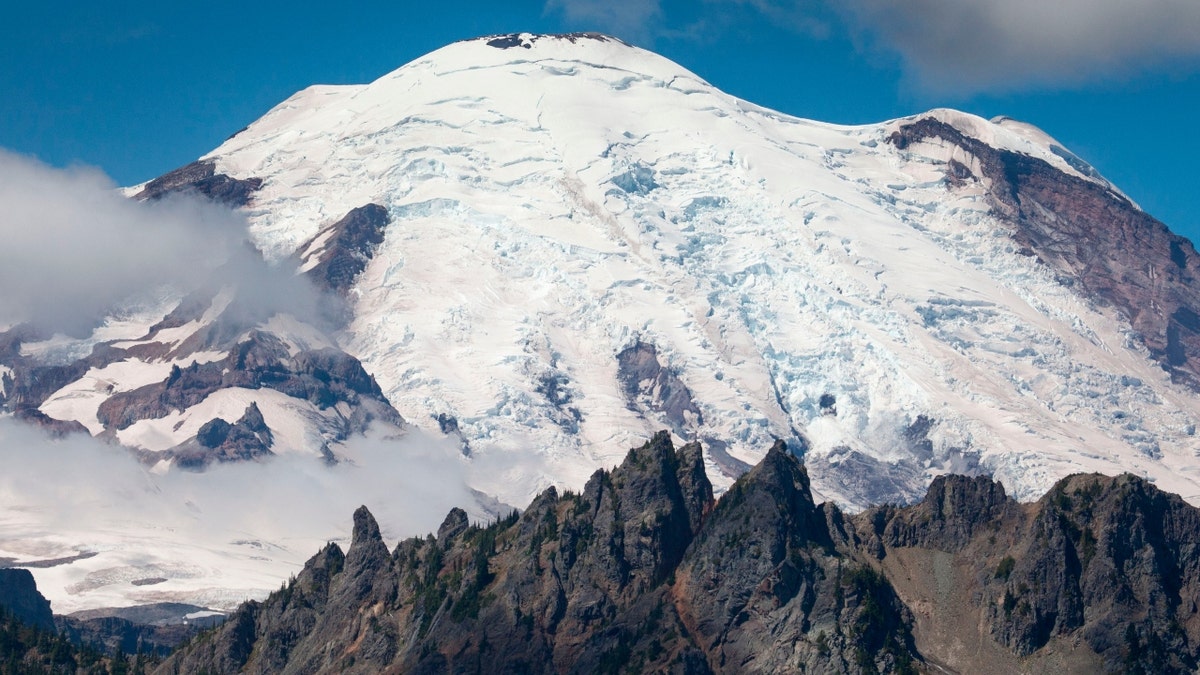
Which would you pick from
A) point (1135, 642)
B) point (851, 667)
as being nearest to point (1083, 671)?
point (1135, 642)

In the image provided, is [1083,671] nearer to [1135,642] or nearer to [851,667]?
[1135,642]

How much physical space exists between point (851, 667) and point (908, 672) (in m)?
4.73

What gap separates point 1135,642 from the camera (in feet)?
656

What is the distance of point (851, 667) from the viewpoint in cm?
19888

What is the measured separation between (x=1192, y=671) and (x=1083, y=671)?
29.4 feet

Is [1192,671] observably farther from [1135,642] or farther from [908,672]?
[908,672]

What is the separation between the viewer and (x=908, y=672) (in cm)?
19800

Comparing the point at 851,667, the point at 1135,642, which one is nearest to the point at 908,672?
the point at 851,667

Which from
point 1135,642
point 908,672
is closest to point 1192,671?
point 1135,642

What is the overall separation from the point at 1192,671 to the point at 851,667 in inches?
1116

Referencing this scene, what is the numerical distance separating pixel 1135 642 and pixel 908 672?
19503 millimetres

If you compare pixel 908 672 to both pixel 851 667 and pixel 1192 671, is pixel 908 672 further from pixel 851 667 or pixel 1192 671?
pixel 1192 671

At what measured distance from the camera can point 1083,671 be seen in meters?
199

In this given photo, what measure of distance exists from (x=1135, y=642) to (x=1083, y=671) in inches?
203
